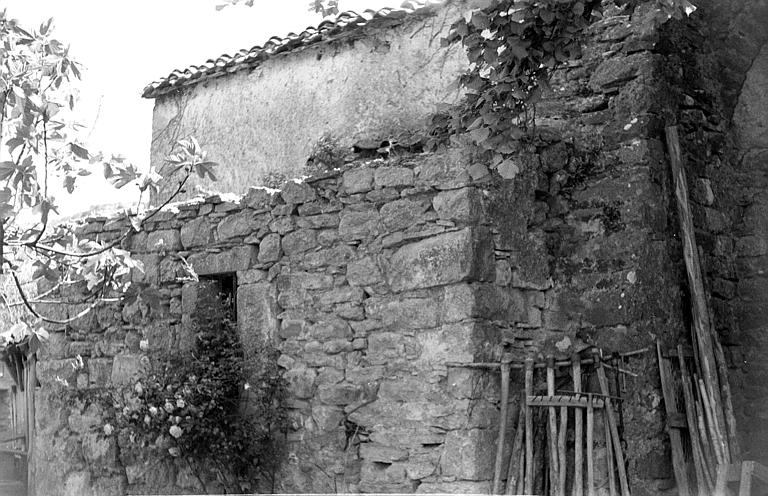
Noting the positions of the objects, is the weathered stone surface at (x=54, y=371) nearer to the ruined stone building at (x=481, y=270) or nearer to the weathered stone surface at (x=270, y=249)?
the ruined stone building at (x=481, y=270)

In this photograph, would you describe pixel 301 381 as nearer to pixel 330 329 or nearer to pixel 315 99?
pixel 330 329

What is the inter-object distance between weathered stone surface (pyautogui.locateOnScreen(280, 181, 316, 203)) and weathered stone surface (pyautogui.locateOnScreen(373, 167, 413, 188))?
0.50m

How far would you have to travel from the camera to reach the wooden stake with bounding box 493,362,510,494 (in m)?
5.32

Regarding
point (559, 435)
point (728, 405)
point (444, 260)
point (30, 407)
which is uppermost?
point (444, 260)

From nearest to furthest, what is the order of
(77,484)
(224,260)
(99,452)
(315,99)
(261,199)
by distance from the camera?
(261,199), (224,260), (99,452), (77,484), (315,99)

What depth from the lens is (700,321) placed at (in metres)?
5.62

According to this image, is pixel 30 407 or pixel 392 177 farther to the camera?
pixel 30 407

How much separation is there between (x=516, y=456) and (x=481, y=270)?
98 centimetres

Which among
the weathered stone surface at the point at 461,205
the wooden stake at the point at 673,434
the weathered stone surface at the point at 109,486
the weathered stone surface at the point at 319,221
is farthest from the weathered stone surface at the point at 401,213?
the weathered stone surface at the point at 109,486

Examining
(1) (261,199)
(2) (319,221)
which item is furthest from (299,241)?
(1) (261,199)

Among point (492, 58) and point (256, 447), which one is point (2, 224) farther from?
point (492, 58)

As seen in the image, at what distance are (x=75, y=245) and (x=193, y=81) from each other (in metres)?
4.72

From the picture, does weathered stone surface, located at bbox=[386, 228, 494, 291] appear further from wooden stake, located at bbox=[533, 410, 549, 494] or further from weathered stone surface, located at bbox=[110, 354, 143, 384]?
weathered stone surface, located at bbox=[110, 354, 143, 384]

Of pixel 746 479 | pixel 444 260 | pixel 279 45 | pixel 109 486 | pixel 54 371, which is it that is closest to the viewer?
pixel 746 479
